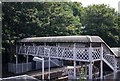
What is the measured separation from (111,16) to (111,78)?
39.6ft

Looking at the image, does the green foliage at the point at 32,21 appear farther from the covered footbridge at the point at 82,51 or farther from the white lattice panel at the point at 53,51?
the white lattice panel at the point at 53,51

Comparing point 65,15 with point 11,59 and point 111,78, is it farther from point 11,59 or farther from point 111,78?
point 111,78

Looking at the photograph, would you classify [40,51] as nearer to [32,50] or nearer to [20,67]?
[32,50]

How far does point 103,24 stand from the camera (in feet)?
77.5

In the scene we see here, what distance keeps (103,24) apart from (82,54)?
38.7 ft

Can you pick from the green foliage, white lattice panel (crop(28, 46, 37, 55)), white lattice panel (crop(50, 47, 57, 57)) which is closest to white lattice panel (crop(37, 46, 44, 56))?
white lattice panel (crop(28, 46, 37, 55))

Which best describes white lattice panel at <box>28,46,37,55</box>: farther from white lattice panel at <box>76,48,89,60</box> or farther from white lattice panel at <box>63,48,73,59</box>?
white lattice panel at <box>76,48,89,60</box>

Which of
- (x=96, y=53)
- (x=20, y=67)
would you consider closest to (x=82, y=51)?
(x=96, y=53)

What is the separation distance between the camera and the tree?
23.4 metres

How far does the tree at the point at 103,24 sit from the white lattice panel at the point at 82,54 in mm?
11146

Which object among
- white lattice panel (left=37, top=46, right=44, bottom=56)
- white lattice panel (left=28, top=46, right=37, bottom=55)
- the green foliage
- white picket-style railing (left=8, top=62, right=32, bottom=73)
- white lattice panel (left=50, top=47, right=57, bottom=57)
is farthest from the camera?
the green foliage

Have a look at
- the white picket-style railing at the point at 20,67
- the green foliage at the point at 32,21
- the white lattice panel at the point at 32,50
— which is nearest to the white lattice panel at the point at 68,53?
the white lattice panel at the point at 32,50

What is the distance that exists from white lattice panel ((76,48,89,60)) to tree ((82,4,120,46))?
11.1 metres

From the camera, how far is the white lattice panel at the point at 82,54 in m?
12.4
